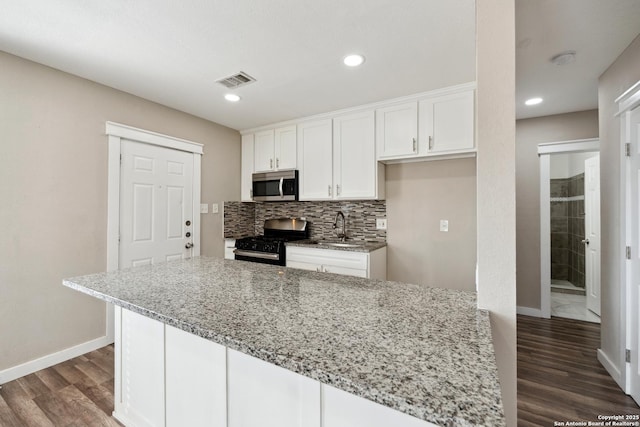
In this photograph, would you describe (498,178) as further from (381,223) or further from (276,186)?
(276,186)

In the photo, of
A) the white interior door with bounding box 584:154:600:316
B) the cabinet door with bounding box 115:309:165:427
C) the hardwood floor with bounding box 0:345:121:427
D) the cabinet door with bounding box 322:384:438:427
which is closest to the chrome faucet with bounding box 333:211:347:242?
the cabinet door with bounding box 115:309:165:427

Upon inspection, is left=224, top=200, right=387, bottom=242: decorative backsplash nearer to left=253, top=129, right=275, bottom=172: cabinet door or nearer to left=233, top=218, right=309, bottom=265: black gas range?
left=233, top=218, right=309, bottom=265: black gas range

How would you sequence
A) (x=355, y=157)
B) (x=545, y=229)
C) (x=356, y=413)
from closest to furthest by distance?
(x=356, y=413)
(x=355, y=157)
(x=545, y=229)

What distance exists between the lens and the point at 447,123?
2719 mm

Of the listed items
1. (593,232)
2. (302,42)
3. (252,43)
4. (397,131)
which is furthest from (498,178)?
(593,232)

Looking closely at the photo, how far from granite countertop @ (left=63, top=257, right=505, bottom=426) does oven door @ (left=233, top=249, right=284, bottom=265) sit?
1.75 m

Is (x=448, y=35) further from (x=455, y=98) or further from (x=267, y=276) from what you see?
(x=267, y=276)

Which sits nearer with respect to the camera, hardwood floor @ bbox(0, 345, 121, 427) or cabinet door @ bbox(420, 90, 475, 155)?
hardwood floor @ bbox(0, 345, 121, 427)

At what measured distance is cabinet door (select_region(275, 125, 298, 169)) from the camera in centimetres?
362

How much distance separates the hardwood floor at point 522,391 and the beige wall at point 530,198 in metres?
0.89

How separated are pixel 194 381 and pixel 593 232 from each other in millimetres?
4724

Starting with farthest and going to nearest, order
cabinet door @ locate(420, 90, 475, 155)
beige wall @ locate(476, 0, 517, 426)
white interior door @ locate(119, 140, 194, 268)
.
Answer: white interior door @ locate(119, 140, 194, 268)
cabinet door @ locate(420, 90, 475, 155)
beige wall @ locate(476, 0, 517, 426)

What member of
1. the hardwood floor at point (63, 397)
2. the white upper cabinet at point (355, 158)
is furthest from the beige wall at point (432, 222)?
the hardwood floor at point (63, 397)

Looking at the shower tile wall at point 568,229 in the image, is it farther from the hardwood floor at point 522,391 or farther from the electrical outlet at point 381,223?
the electrical outlet at point 381,223
